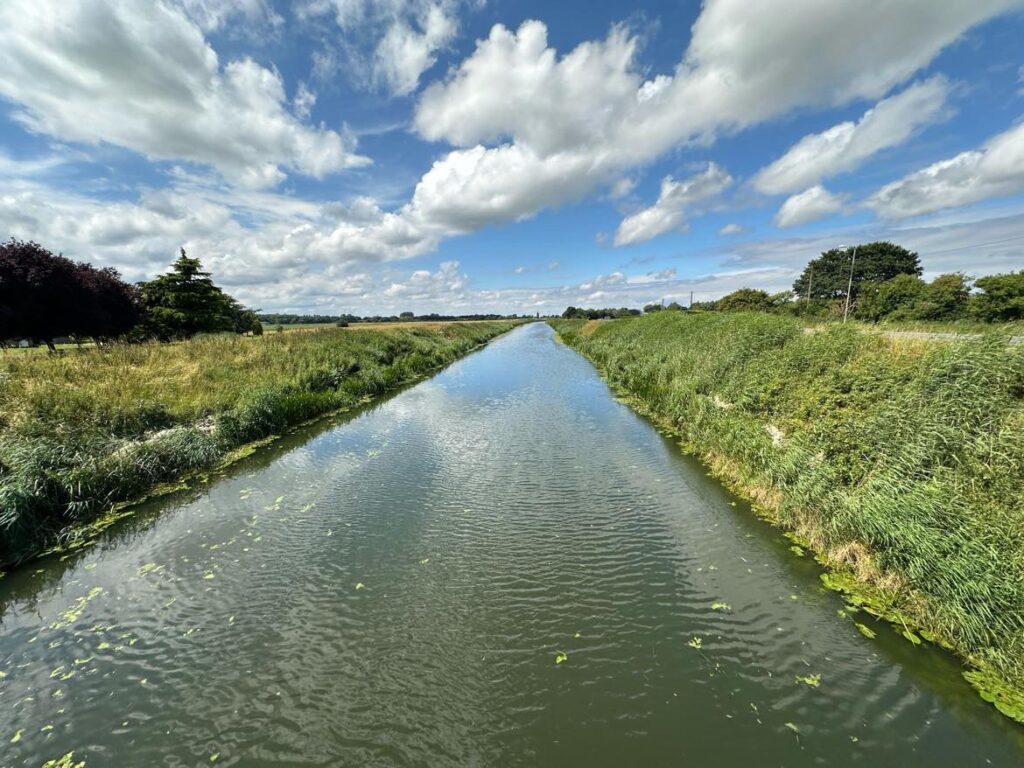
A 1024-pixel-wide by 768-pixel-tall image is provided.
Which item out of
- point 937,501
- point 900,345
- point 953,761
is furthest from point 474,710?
point 900,345

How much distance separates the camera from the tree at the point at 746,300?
7712 cm

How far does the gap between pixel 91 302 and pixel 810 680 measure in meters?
44.3

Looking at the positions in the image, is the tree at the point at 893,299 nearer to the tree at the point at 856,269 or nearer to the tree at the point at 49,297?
the tree at the point at 856,269

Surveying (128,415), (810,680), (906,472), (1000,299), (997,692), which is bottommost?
(810,680)

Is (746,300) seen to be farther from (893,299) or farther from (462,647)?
(462,647)

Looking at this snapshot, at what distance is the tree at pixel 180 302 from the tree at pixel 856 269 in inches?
3493

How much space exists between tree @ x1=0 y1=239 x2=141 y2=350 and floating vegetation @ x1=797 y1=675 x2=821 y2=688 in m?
38.2

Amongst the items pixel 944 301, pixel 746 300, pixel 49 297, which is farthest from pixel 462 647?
pixel 746 300

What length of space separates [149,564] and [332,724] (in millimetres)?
5633

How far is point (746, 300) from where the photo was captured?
80750mm

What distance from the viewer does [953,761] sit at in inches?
158

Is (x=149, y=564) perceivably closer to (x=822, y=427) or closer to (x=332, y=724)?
(x=332, y=724)

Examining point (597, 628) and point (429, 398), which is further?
point (429, 398)

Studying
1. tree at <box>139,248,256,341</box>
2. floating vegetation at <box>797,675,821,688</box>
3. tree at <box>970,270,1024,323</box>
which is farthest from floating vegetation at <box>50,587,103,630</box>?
tree at <box>970,270,1024,323</box>
